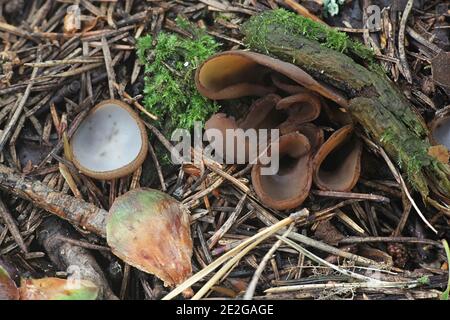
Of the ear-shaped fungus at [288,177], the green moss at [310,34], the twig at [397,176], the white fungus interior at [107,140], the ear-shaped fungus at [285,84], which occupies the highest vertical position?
the green moss at [310,34]

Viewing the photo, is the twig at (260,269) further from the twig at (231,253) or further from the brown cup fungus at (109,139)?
the brown cup fungus at (109,139)

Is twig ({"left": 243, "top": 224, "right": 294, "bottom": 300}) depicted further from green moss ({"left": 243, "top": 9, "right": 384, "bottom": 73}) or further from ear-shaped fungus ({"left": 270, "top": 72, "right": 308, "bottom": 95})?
green moss ({"left": 243, "top": 9, "right": 384, "bottom": 73})

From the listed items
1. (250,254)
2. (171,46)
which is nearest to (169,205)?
(250,254)

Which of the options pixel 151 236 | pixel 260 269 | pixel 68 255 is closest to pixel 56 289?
pixel 68 255

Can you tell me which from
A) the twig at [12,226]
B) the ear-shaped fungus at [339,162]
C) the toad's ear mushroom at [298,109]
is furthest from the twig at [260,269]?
the twig at [12,226]

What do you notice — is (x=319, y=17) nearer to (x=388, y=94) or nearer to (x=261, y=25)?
(x=261, y=25)

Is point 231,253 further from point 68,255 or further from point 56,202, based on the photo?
point 56,202
